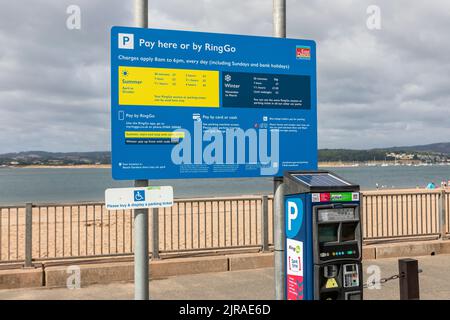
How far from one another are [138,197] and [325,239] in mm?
1777

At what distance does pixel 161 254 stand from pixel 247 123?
432 cm

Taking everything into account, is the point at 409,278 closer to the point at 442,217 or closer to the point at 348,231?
the point at 348,231

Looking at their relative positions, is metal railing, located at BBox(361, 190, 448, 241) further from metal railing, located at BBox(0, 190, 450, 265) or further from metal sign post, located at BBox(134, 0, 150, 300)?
metal sign post, located at BBox(134, 0, 150, 300)

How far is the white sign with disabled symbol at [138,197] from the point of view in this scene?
4.05m

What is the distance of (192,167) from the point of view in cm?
455

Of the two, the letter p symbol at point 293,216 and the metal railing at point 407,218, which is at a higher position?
the letter p symbol at point 293,216

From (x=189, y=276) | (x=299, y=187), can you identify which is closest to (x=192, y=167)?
(x=299, y=187)

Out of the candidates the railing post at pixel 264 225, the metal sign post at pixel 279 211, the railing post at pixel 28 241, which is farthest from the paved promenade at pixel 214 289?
the metal sign post at pixel 279 211

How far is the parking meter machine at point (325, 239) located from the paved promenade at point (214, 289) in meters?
2.46

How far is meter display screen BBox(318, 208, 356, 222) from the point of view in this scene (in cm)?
414

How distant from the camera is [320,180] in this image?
438 cm
